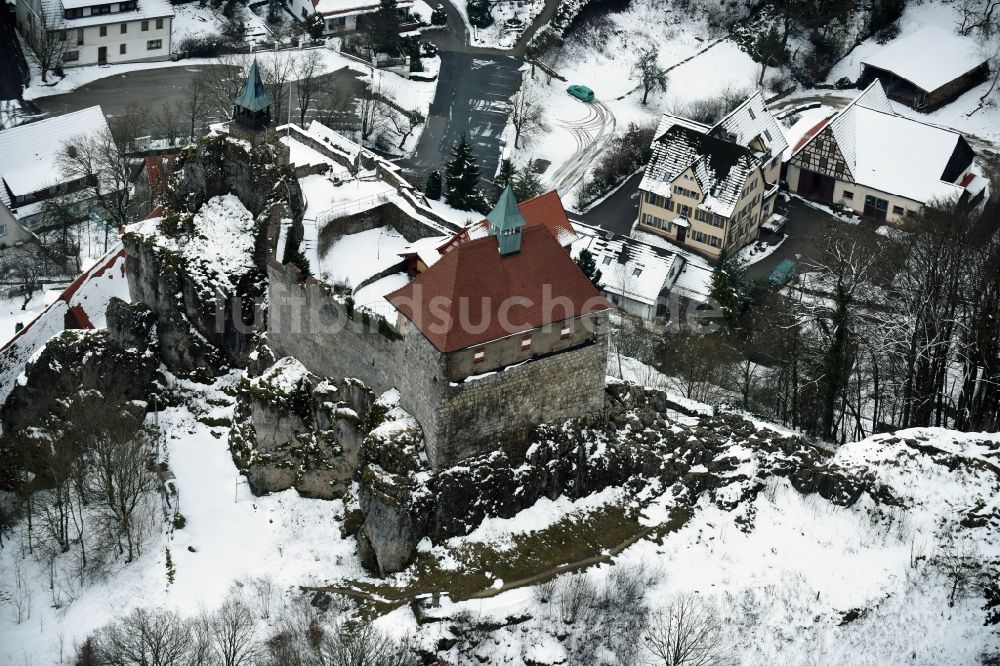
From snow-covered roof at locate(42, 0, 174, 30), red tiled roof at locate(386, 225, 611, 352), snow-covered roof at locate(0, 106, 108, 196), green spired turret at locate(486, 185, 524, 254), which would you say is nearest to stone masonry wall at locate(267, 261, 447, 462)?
red tiled roof at locate(386, 225, 611, 352)

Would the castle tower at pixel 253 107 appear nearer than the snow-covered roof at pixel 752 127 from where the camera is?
Yes

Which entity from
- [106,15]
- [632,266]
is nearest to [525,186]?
[632,266]

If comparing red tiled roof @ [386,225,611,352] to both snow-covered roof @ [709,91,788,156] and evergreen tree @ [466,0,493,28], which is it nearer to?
snow-covered roof @ [709,91,788,156]

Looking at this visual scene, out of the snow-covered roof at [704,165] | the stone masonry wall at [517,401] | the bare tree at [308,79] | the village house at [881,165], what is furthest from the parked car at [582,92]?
the stone masonry wall at [517,401]

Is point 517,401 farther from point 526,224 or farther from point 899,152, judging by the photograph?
point 899,152

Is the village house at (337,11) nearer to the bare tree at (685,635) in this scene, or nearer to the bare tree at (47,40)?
the bare tree at (47,40)

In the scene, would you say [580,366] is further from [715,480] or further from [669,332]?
[669,332]
